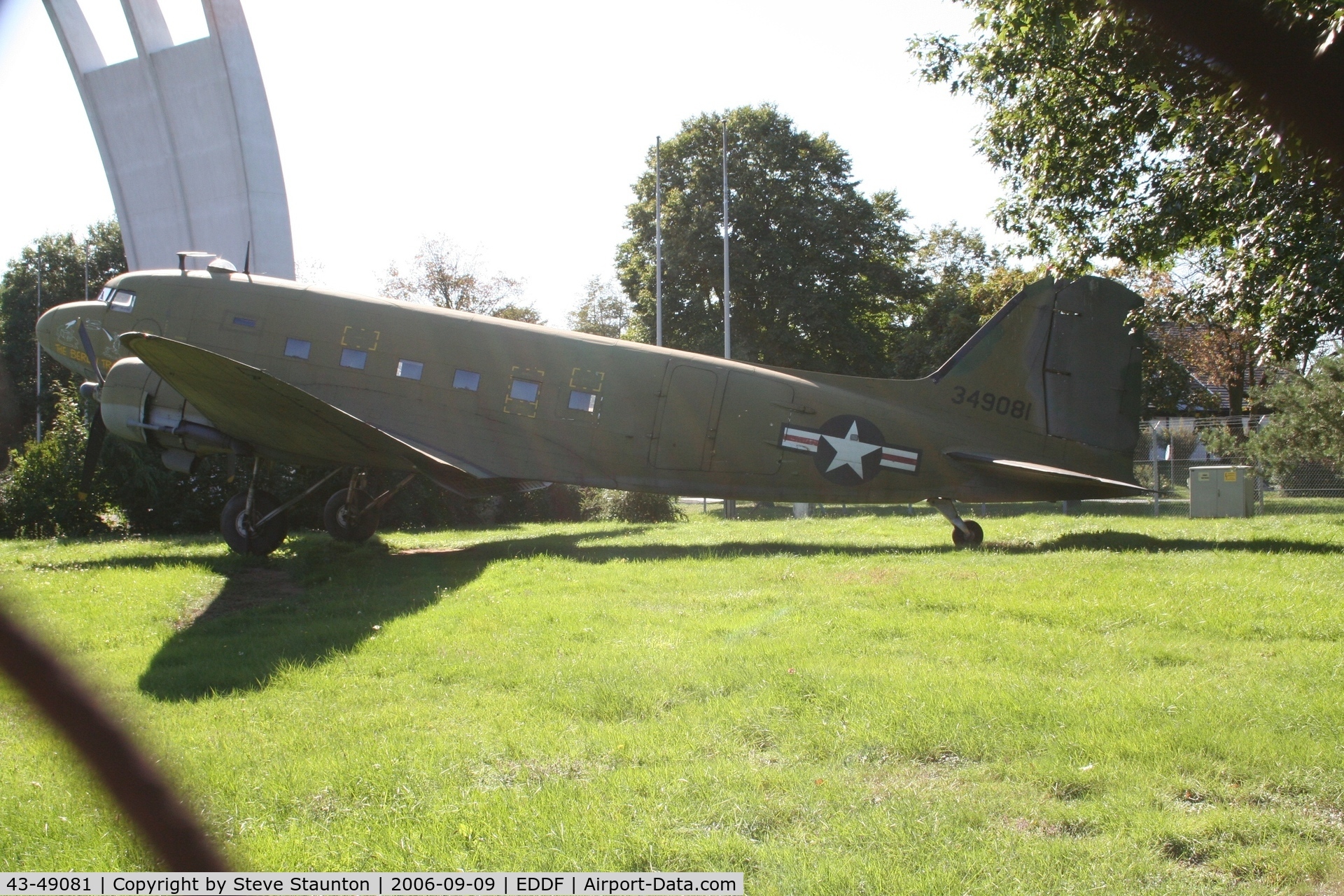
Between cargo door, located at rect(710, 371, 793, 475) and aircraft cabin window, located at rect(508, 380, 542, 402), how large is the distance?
2928 millimetres

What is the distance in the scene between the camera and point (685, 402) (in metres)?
13.4

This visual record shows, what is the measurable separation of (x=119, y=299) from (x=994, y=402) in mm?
14115

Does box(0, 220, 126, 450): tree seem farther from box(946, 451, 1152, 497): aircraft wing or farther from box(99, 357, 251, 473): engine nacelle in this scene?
box(946, 451, 1152, 497): aircraft wing

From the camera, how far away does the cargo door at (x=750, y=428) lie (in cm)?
1337

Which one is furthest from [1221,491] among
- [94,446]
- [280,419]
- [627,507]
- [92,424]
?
[92,424]

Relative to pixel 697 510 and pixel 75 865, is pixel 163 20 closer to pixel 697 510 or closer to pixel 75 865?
pixel 697 510

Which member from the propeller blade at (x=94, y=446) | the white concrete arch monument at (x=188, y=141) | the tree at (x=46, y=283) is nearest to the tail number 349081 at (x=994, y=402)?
the propeller blade at (x=94, y=446)

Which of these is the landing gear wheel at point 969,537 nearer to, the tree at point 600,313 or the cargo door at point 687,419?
the cargo door at point 687,419

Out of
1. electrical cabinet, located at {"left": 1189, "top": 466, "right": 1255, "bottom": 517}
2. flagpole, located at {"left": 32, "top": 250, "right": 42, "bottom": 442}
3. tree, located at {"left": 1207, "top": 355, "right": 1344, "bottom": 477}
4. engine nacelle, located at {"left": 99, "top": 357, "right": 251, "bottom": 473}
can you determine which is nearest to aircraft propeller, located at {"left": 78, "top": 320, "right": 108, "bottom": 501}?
engine nacelle, located at {"left": 99, "top": 357, "right": 251, "bottom": 473}

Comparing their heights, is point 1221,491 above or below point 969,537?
above

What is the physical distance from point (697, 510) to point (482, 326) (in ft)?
65.5

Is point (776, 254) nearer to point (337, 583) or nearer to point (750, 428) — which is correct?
point (750, 428)

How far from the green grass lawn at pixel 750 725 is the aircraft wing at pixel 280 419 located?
2.39 m

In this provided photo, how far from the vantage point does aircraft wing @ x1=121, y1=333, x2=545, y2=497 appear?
9898mm
